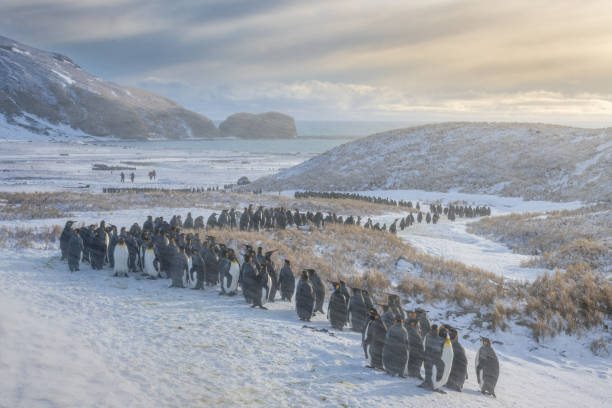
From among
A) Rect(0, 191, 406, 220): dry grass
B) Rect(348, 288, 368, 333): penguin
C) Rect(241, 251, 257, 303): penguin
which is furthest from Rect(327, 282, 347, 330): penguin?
Rect(0, 191, 406, 220): dry grass

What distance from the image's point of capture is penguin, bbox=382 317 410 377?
6477 mm

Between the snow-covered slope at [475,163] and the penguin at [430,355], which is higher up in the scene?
the snow-covered slope at [475,163]

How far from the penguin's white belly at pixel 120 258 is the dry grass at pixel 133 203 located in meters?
12.4

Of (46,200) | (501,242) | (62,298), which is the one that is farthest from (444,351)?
(46,200)

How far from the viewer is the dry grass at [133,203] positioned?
2274 cm

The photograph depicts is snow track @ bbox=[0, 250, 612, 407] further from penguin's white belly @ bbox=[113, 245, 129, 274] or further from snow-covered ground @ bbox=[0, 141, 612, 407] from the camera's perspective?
penguin's white belly @ bbox=[113, 245, 129, 274]

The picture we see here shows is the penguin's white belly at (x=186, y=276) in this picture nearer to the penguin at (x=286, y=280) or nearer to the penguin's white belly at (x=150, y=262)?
the penguin's white belly at (x=150, y=262)

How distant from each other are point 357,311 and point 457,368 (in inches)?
101

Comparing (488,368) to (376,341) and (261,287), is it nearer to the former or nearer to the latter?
(376,341)

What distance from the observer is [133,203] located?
88.1 feet

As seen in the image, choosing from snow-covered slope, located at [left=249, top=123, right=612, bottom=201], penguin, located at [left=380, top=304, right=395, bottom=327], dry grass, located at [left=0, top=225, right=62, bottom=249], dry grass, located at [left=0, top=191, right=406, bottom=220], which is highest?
snow-covered slope, located at [left=249, top=123, right=612, bottom=201]

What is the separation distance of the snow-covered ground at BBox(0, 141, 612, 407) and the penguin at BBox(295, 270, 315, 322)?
0.24 m

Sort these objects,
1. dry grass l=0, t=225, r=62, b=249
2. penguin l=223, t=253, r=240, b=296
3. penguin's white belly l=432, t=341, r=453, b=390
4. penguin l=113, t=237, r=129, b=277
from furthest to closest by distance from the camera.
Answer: dry grass l=0, t=225, r=62, b=249 < penguin l=113, t=237, r=129, b=277 < penguin l=223, t=253, r=240, b=296 < penguin's white belly l=432, t=341, r=453, b=390

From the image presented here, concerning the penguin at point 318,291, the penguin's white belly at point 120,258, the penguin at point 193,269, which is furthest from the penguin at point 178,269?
the penguin at point 318,291
